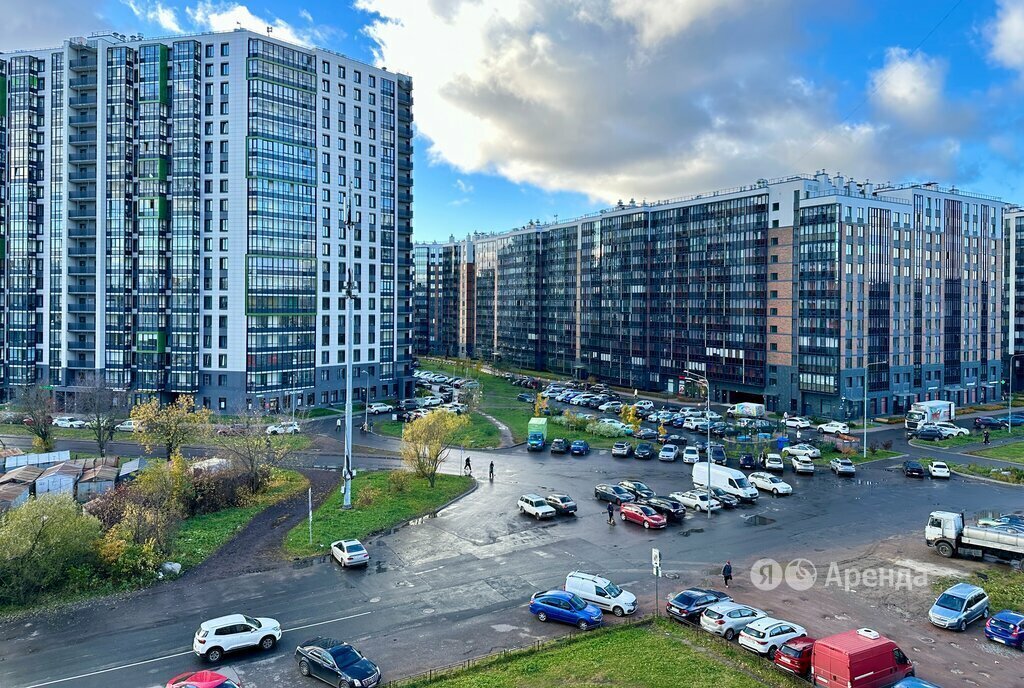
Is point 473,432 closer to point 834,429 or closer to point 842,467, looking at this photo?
point 842,467

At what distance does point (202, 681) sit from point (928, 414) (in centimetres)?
9062

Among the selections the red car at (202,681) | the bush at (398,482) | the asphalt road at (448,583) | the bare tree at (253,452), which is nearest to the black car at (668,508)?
the asphalt road at (448,583)

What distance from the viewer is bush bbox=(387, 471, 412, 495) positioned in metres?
54.2

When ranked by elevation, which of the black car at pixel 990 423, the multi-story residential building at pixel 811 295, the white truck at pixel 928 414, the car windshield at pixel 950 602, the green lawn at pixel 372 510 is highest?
the multi-story residential building at pixel 811 295

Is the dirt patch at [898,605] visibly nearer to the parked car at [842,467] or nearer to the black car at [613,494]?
the black car at [613,494]

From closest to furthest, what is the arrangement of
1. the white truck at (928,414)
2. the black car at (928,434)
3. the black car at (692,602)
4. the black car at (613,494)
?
the black car at (692,602), the black car at (613,494), the black car at (928,434), the white truck at (928,414)

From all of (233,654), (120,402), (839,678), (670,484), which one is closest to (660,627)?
(839,678)

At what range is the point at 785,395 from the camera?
100562mm

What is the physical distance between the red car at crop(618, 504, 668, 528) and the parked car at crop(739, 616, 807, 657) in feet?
54.1

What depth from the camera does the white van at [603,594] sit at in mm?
31672

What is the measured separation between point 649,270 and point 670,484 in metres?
73.7

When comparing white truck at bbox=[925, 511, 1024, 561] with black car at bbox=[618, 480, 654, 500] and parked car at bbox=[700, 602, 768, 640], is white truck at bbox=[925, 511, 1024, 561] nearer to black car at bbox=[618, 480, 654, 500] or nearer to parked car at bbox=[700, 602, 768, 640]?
parked car at bbox=[700, 602, 768, 640]

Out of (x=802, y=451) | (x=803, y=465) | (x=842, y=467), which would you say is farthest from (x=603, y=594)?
(x=802, y=451)

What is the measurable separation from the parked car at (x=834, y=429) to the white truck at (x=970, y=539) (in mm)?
42892
